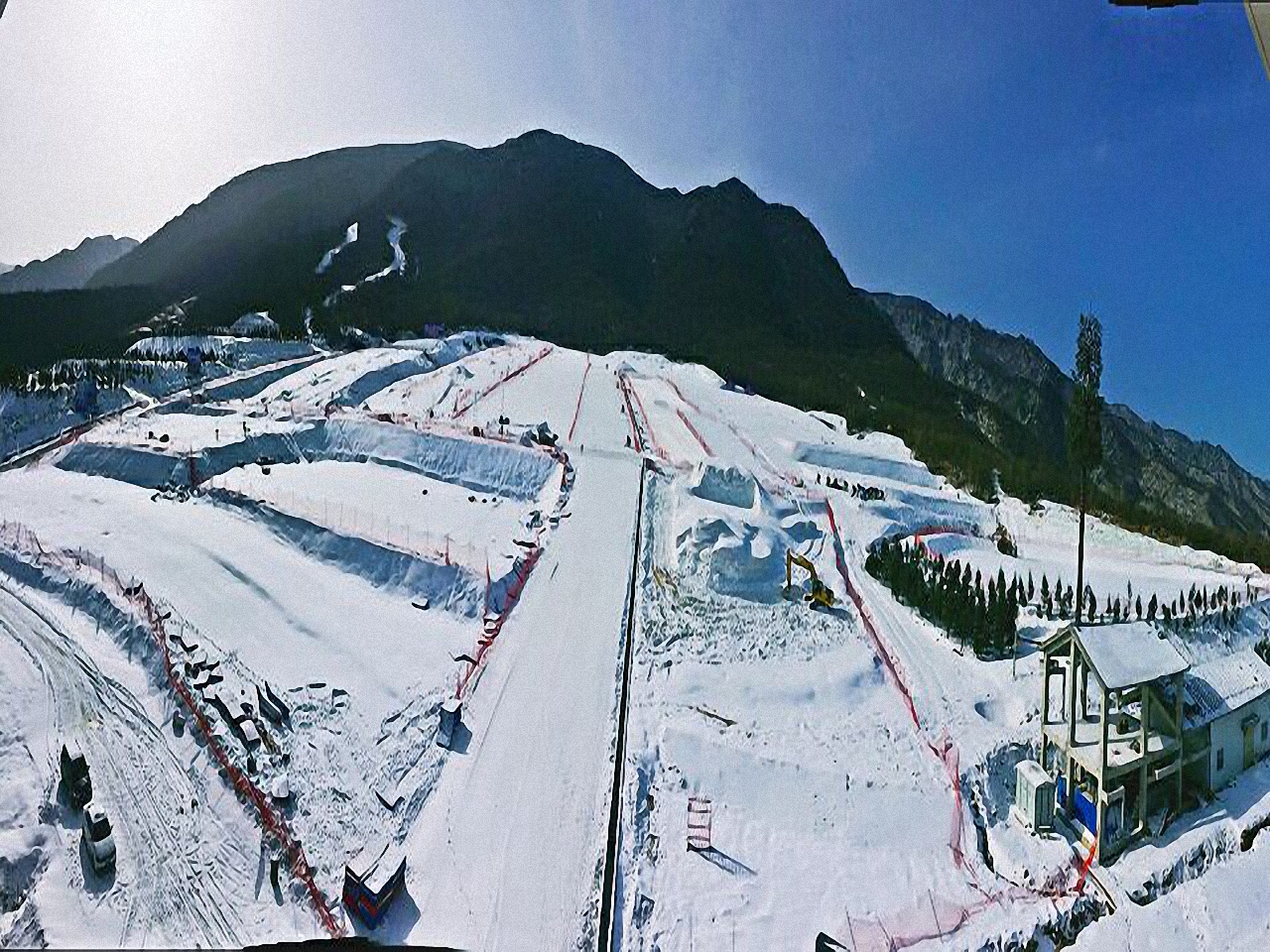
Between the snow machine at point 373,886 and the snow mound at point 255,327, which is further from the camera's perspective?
the snow mound at point 255,327

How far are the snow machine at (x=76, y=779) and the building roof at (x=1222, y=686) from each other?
13.7 metres

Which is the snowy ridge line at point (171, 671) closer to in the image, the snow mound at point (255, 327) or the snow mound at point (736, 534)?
the snow mound at point (736, 534)

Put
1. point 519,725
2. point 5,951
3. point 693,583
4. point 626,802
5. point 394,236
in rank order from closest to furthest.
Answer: point 5,951 → point 626,802 → point 519,725 → point 693,583 → point 394,236

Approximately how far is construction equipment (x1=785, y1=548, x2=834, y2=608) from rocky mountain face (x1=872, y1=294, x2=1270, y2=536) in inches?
1790

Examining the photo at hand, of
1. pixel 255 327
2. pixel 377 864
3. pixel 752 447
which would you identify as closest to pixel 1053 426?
pixel 752 447

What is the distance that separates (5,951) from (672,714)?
794 cm

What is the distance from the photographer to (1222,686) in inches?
396

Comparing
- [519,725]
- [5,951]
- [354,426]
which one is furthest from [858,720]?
[354,426]

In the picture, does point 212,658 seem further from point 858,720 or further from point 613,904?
point 858,720

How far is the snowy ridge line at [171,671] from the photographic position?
6.45 m

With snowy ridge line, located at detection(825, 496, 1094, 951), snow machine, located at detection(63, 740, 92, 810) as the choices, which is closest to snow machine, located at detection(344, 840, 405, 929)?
snow machine, located at detection(63, 740, 92, 810)

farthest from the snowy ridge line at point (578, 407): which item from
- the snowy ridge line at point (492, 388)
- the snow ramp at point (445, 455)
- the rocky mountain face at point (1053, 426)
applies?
the rocky mountain face at point (1053, 426)

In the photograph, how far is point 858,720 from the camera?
9969mm

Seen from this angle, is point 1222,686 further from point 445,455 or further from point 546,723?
point 445,455
